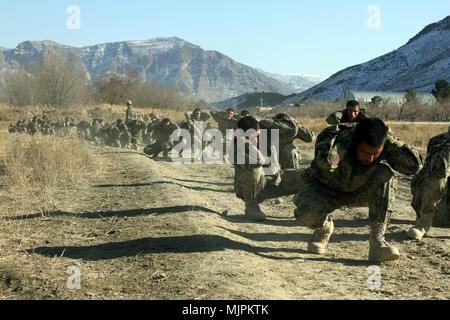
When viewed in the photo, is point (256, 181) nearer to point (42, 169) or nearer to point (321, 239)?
point (321, 239)

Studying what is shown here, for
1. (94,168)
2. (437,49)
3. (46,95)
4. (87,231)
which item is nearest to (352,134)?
(87,231)

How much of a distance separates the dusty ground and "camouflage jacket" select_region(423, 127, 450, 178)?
0.90 meters

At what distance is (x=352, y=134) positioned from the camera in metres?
4.95

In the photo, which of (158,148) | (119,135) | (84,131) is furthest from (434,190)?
(84,131)

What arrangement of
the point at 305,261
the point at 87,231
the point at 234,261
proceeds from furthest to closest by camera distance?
the point at 87,231 → the point at 305,261 → the point at 234,261

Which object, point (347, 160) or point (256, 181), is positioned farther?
point (256, 181)

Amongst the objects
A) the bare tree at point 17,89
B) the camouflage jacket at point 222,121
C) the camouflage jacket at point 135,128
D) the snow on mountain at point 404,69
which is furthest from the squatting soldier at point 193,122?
the snow on mountain at point 404,69

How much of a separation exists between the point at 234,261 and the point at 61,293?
1686 millimetres

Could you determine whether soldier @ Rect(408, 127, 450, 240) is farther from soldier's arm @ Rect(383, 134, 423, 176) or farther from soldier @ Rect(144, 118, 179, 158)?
soldier @ Rect(144, 118, 179, 158)

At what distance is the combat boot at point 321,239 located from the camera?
5.56 m

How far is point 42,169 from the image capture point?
32.7 ft
